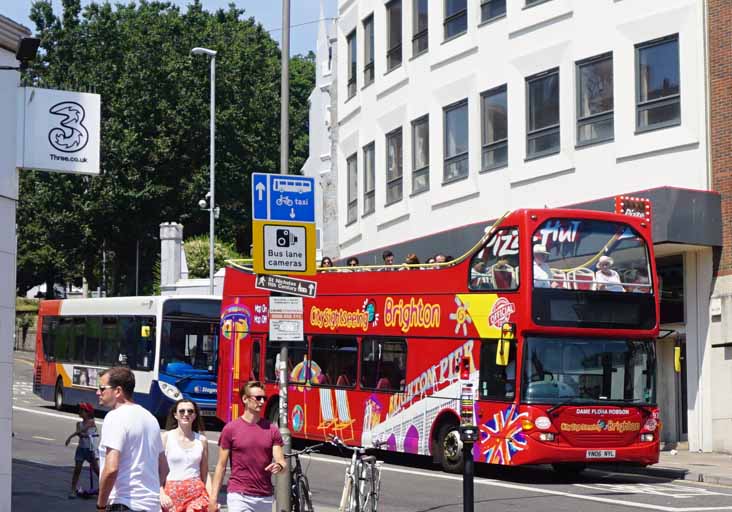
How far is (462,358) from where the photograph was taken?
66.7ft

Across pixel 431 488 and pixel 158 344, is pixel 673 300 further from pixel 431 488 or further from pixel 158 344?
pixel 158 344

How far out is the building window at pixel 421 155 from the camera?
109 feet

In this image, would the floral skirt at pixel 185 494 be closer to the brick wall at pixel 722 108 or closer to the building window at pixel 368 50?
the brick wall at pixel 722 108

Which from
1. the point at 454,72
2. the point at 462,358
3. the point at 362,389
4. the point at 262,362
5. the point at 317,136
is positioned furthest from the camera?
the point at 317,136

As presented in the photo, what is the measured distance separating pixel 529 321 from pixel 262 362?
26.3ft

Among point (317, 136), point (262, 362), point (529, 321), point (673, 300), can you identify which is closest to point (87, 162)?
point (529, 321)

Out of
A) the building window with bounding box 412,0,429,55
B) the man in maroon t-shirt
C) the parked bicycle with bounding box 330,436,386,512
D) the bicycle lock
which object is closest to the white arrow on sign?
the parked bicycle with bounding box 330,436,386,512

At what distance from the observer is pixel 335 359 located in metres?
23.3

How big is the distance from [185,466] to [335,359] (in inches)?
546

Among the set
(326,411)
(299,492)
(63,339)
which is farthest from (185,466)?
(63,339)

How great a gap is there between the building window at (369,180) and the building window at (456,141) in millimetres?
4875

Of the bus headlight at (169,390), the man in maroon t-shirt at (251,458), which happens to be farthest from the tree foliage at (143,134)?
the man in maroon t-shirt at (251,458)

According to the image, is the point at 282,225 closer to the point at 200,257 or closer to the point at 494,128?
the point at 494,128

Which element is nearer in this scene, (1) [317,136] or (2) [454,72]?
(2) [454,72]
